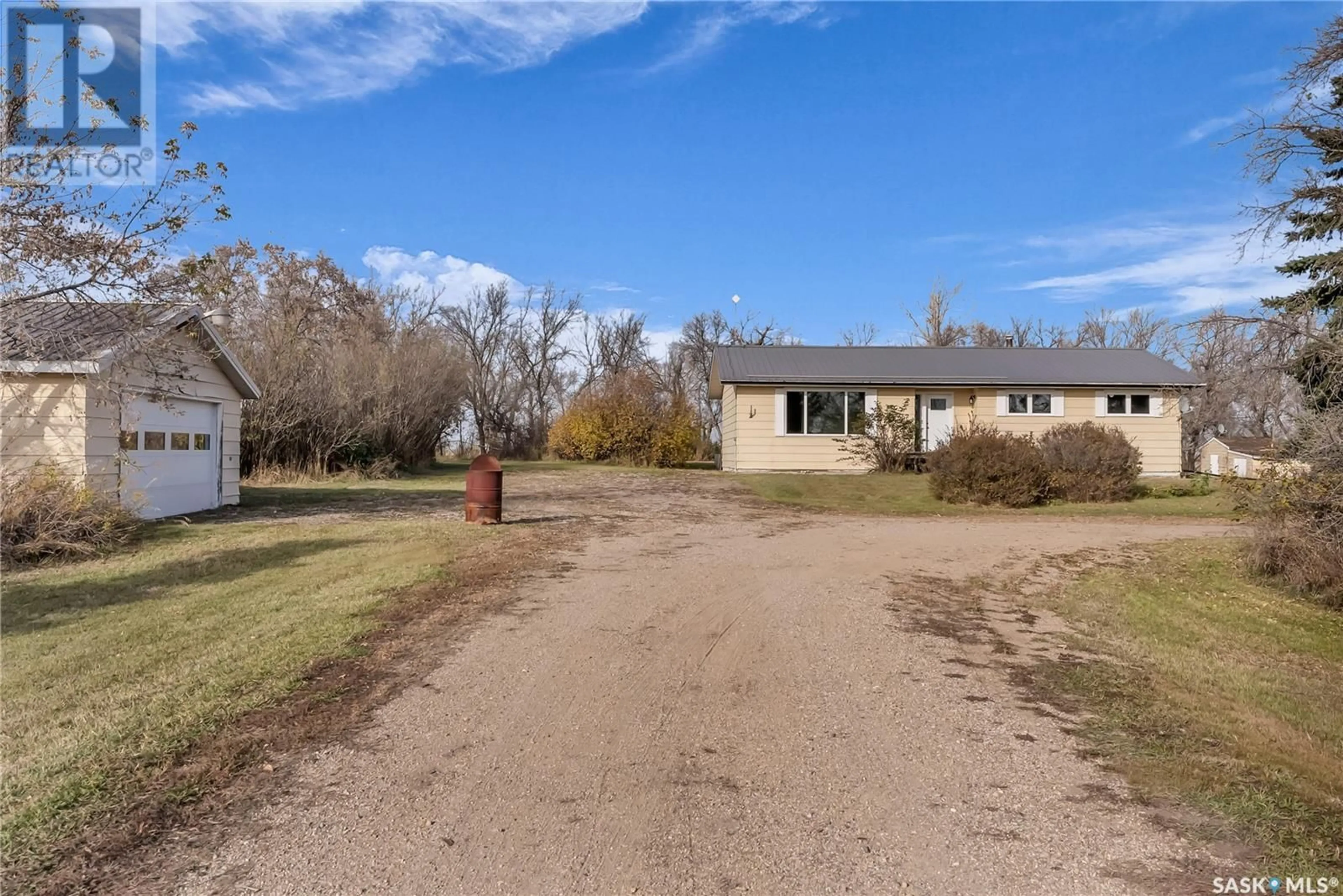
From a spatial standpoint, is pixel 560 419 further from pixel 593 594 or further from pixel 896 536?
pixel 593 594

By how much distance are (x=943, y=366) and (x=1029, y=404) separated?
2847mm

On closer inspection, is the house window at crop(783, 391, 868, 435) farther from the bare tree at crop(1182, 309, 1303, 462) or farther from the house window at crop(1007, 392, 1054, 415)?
the bare tree at crop(1182, 309, 1303, 462)

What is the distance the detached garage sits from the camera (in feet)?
29.7

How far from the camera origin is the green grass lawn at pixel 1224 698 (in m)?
3.42

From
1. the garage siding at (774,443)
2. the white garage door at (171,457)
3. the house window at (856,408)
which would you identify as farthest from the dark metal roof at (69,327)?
the house window at (856,408)

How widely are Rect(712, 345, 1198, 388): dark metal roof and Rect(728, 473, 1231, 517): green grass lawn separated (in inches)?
133

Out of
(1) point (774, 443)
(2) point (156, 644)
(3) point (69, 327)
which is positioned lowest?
(2) point (156, 644)

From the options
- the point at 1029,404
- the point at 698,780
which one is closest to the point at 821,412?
the point at 1029,404

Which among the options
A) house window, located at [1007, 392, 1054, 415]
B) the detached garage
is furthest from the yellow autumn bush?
the detached garage

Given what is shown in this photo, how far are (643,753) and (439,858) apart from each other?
1.23m

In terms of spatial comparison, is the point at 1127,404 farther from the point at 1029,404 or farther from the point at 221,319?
the point at 221,319

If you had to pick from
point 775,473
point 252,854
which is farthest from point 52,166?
point 775,473

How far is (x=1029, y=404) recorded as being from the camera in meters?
24.8

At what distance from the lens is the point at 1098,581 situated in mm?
9031
